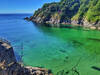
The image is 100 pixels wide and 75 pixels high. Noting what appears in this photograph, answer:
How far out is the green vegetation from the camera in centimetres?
7656

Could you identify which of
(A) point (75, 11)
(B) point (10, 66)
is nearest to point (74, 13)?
(A) point (75, 11)

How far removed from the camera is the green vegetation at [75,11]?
76556mm

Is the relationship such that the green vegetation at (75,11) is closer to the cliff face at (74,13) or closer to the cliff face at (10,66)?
the cliff face at (74,13)

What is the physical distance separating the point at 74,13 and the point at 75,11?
2557 millimetres

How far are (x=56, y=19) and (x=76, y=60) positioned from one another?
7347cm

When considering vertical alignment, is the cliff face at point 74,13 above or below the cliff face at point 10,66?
above

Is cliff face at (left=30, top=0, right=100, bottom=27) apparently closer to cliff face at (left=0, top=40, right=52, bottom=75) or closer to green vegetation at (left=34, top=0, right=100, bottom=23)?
green vegetation at (left=34, top=0, right=100, bottom=23)

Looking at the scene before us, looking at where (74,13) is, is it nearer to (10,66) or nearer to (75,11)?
(75,11)

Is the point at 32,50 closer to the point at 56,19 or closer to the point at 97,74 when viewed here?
the point at 97,74

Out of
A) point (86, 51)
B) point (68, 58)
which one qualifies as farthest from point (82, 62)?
point (86, 51)

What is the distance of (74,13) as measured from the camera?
97750 mm

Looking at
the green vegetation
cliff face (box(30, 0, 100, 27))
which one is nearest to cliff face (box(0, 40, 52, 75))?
cliff face (box(30, 0, 100, 27))

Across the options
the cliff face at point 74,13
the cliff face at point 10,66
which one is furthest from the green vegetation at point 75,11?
the cliff face at point 10,66

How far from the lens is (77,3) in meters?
102
